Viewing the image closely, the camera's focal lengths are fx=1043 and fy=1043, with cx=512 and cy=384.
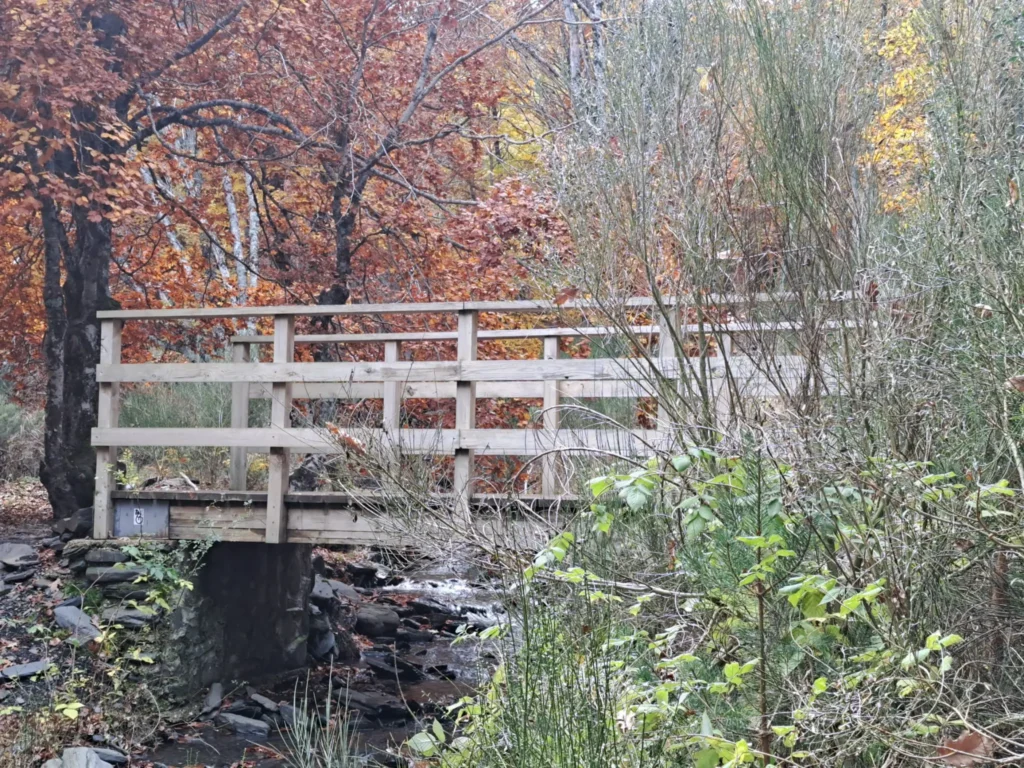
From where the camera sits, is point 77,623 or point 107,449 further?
point 107,449

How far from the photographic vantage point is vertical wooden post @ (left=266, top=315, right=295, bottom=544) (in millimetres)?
7223

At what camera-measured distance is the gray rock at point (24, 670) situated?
6.60m

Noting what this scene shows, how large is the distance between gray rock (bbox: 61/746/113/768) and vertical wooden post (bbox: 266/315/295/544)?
5.97 ft

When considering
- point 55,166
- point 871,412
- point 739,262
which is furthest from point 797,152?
point 55,166

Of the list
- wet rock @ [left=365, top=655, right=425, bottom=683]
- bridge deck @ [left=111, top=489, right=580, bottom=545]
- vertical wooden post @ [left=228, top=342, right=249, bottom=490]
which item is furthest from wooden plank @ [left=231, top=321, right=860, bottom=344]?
wet rock @ [left=365, top=655, right=425, bottom=683]

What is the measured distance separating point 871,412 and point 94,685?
5.50 meters

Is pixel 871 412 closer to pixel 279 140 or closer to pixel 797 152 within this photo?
pixel 797 152

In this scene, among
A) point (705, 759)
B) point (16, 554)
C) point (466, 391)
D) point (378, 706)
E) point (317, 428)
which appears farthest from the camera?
point (16, 554)

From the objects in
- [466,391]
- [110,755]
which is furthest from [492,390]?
[110,755]

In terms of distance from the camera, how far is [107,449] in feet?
25.3

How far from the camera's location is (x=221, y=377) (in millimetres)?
7332

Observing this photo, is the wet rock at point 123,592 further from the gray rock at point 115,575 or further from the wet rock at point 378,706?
the wet rock at point 378,706

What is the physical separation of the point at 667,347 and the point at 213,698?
180 inches

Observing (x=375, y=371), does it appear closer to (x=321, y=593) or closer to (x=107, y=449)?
(x=107, y=449)
